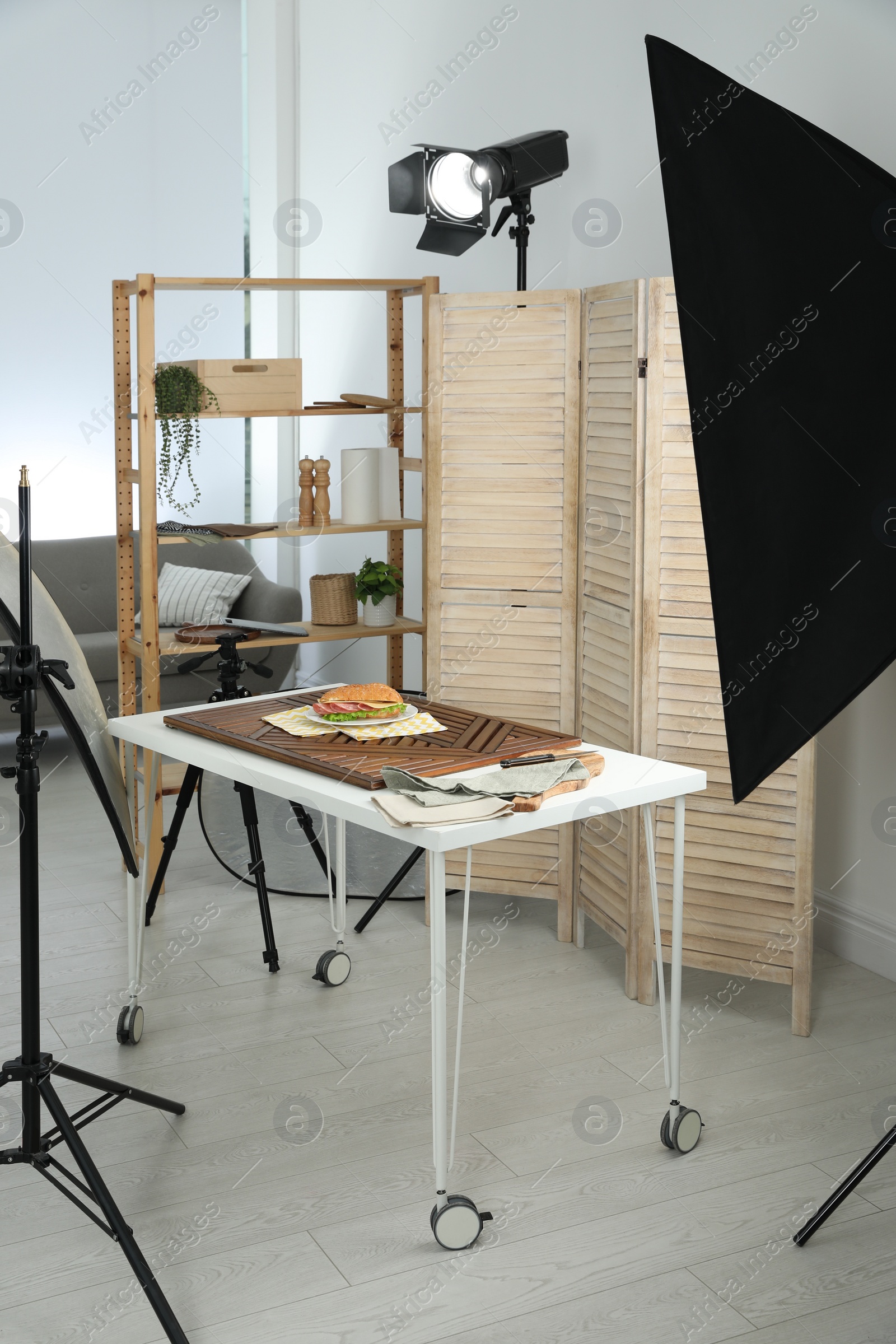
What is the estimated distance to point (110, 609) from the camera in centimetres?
575

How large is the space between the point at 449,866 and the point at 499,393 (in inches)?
51.6

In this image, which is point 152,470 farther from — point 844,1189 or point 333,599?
point 844,1189

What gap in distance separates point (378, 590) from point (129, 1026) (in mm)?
1727

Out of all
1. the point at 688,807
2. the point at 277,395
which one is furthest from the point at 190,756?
the point at 277,395

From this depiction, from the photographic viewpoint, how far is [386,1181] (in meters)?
2.31

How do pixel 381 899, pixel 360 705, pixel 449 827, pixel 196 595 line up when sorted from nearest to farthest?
pixel 449 827 → pixel 360 705 → pixel 381 899 → pixel 196 595

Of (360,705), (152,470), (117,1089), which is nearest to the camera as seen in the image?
(117,1089)

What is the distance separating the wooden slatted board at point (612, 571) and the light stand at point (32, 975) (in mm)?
1456

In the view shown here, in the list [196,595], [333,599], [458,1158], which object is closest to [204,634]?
[333,599]

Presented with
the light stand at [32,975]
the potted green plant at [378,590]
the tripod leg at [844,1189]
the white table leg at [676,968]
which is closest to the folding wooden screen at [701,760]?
the white table leg at [676,968]

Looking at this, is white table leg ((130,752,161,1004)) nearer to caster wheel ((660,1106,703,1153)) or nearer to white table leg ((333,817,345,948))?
white table leg ((333,817,345,948))

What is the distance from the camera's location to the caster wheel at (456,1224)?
2.07 metres

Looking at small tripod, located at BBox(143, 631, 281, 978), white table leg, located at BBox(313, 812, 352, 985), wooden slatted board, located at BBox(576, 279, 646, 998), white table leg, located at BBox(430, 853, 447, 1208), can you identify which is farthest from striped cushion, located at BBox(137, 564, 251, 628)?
white table leg, located at BBox(430, 853, 447, 1208)

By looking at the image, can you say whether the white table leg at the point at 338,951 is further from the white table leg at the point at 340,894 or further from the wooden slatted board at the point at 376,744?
the wooden slatted board at the point at 376,744
